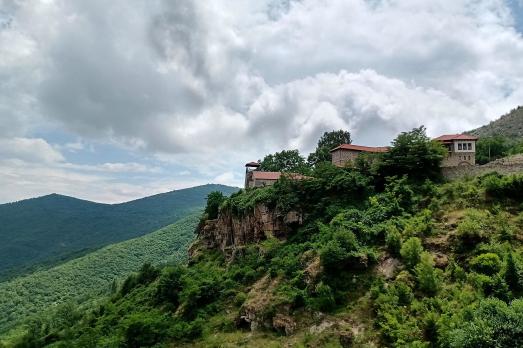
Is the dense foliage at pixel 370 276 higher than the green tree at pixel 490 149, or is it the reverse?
the green tree at pixel 490 149

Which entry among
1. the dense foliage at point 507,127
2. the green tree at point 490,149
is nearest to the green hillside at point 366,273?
the green tree at point 490,149

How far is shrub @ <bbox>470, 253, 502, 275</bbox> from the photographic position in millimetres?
21688

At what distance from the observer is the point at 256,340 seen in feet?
84.9

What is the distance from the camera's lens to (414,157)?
1335 inches

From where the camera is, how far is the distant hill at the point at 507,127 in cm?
8162

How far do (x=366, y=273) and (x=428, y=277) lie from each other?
450 centimetres

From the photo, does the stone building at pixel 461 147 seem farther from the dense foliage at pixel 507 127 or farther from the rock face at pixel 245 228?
the dense foliage at pixel 507 127

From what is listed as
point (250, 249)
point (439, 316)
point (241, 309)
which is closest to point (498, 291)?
point (439, 316)

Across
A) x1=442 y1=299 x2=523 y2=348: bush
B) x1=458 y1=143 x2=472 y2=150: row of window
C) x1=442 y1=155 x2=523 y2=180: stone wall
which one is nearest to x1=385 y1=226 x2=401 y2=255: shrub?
x1=442 y1=299 x2=523 y2=348: bush

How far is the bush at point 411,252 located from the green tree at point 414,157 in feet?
34.5

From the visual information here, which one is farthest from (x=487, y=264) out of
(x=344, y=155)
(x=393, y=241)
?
(x=344, y=155)

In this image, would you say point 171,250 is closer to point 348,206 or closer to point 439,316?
point 348,206

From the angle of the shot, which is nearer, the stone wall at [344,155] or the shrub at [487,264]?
the shrub at [487,264]

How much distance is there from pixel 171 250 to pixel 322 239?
92.5 metres
